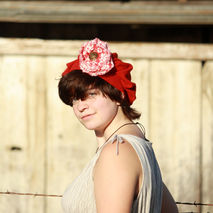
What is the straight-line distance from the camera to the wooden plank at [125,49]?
4254mm

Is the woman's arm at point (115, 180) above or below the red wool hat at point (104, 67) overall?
below

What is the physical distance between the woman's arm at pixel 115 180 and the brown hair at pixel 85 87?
306mm

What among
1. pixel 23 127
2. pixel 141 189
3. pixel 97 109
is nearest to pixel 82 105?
pixel 97 109

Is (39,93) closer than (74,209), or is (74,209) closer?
(74,209)

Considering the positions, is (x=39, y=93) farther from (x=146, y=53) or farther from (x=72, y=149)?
(x=146, y=53)

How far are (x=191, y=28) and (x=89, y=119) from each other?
239 centimetres

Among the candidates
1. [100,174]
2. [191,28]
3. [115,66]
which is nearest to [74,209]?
[100,174]

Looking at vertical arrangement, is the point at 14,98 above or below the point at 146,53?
below

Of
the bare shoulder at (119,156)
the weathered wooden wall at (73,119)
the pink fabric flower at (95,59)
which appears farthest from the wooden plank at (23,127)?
the bare shoulder at (119,156)

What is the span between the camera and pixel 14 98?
4352mm

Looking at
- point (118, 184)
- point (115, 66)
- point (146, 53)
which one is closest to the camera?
point (118, 184)

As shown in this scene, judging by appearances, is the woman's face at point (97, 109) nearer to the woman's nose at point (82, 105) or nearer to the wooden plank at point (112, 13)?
the woman's nose at point (82, 105)

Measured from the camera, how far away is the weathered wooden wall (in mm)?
4258

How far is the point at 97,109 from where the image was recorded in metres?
2.17
